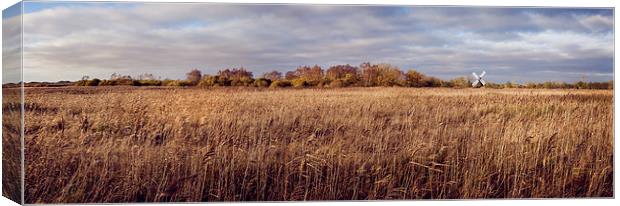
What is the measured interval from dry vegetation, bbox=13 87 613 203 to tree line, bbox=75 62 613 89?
0.25 ft

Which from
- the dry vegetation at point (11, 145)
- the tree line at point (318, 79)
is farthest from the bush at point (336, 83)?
the dry vegetation at point (11, 145)

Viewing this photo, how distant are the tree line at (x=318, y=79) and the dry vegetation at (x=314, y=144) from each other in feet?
0.25

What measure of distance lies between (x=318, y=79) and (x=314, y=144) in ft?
2.01

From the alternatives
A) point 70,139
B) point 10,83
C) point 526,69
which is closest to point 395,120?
point 526,69

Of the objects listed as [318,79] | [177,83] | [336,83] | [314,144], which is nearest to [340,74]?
[336,83]

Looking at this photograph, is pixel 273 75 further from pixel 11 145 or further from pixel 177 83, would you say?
pixel 11 145

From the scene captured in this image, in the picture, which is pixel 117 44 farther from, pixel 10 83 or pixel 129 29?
pixel 10 83

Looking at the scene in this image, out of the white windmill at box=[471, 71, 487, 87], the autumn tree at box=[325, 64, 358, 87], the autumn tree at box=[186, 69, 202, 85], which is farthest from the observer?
the white windmill at box=[471, 71, 487, 87]

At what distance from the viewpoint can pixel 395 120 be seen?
800 cm

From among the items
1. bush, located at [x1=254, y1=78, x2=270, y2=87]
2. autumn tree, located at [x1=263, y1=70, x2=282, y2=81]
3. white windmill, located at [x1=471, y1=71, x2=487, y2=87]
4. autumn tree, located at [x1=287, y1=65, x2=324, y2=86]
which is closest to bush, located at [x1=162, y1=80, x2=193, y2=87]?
bush, located at [x1=254, y1=78, x2=270, y2=87]

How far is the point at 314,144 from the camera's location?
7.75 metres

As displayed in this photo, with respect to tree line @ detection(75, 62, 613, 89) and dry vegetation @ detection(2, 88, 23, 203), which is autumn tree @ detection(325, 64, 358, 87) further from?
dry vegetation @ detection(2, 88, 23, 203)

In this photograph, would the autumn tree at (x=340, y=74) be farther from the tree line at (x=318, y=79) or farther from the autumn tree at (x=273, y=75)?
the autumn tree at (x=273, y=75)

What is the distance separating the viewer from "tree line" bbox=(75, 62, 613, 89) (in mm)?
7520
